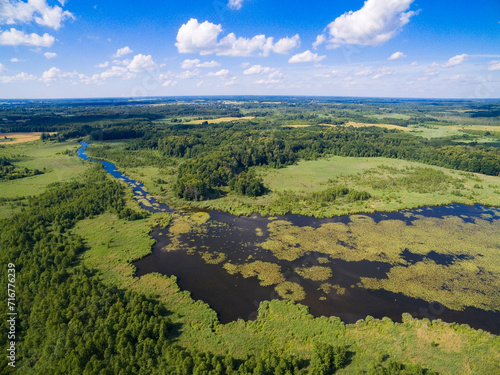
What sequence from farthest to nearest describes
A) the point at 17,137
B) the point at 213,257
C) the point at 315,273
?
the point at 17,137 → the point at 213,257 → the point at 315,273

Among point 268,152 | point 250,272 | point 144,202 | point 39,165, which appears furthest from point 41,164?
point 250,272

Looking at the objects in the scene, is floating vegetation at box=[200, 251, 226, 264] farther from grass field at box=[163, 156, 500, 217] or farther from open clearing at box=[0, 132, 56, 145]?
open clearing at box=[0, 132, 56, 145]

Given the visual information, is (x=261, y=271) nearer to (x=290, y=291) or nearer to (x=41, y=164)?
(x=290, y=291)

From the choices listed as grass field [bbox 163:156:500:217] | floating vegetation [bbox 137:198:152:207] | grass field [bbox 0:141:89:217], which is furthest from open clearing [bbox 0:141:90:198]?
grass field [bbox 163:156:500:217]

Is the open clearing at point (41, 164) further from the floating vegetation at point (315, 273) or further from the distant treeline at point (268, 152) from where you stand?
the floating vegetation at point (315, 273)

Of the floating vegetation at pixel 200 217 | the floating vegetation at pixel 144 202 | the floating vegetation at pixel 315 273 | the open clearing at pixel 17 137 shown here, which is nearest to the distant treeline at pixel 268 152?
the floating vegetation at pixel 200 217

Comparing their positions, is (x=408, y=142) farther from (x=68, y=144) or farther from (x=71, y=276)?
(x=68, y=144)
